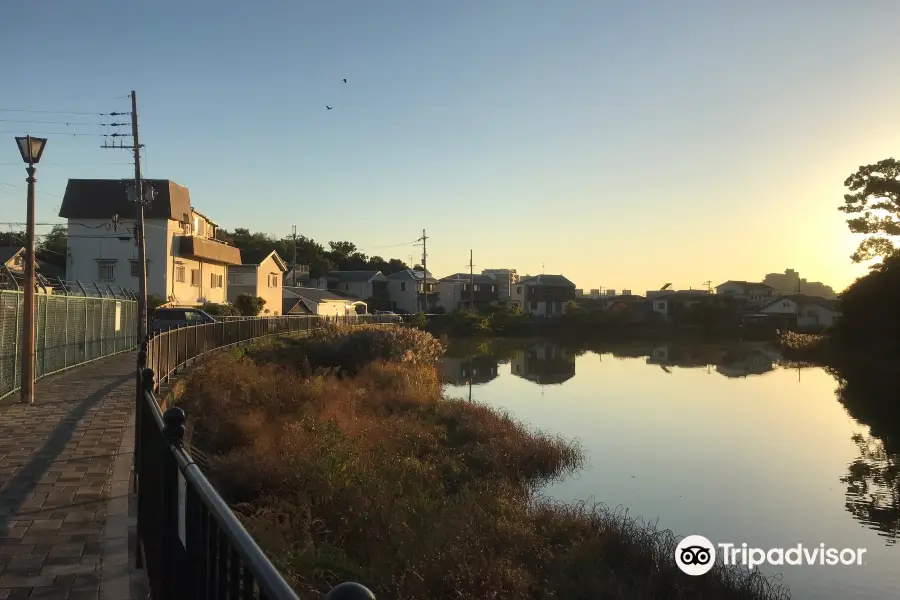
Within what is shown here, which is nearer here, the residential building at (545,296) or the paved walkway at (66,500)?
the paved walkway at (66,500)

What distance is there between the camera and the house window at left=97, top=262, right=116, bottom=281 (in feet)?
138

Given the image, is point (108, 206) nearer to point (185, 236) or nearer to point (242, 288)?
point (185, 236)

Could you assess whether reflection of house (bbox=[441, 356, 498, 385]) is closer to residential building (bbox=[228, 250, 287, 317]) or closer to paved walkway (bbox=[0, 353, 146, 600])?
residential building (bbox=[228, 250, 287, 317])

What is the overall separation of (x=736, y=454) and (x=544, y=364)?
27161mm

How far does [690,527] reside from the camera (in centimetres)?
1231

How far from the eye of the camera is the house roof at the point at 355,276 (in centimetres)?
8594

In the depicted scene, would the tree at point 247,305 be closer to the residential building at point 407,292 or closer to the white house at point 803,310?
the residential building at point 407,292

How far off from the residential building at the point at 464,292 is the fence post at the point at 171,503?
85.8 metres

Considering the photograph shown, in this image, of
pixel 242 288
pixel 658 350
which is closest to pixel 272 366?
pixel 242 288

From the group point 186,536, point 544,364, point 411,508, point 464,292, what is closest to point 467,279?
point 464,292

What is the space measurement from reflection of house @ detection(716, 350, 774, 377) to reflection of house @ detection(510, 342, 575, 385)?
9.17m

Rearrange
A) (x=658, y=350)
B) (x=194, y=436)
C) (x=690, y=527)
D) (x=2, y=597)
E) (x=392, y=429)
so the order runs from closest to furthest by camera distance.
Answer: (x=2, y=597) → (x=690, y=527) → (x=194, y=436) → (x=392, y=429) → (x=658, y=350)

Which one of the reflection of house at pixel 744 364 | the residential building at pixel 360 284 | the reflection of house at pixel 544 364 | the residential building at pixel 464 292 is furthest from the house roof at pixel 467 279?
the reflection of house at pixel 744 364

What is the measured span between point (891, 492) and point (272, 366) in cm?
1658
